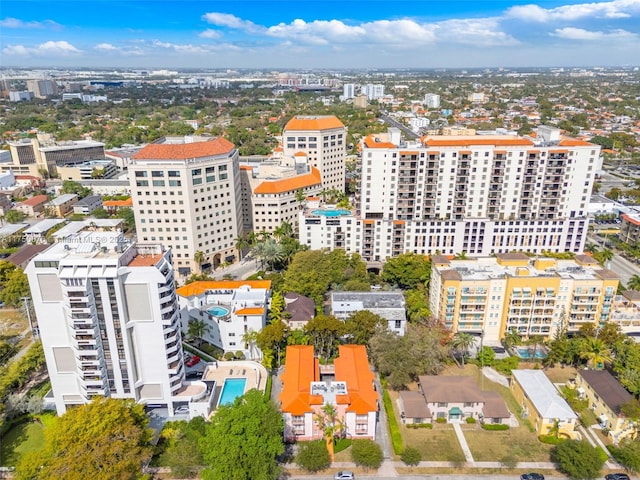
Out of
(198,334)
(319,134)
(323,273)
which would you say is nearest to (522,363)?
(323,273)

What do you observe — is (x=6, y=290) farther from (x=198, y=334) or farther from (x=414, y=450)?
(x=414, y=450)

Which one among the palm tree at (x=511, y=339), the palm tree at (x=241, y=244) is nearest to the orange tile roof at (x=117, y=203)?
the palm tree at (x=241, y=244)

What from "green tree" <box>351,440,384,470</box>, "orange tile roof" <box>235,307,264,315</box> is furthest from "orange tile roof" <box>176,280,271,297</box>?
"green tree" <box>351,440,384,470</box>

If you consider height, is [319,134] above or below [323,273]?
above

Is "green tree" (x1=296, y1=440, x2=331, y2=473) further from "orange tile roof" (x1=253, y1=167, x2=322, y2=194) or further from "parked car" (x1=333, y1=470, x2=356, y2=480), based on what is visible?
"orange tile roof" (x1=253, y1=167, x2=322, y2=194)

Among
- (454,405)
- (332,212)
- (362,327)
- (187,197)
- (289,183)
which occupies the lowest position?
(454,405)

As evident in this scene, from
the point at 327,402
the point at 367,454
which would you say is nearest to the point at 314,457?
the point at 367,454

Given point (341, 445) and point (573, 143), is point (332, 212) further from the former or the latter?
point (341, 445)
